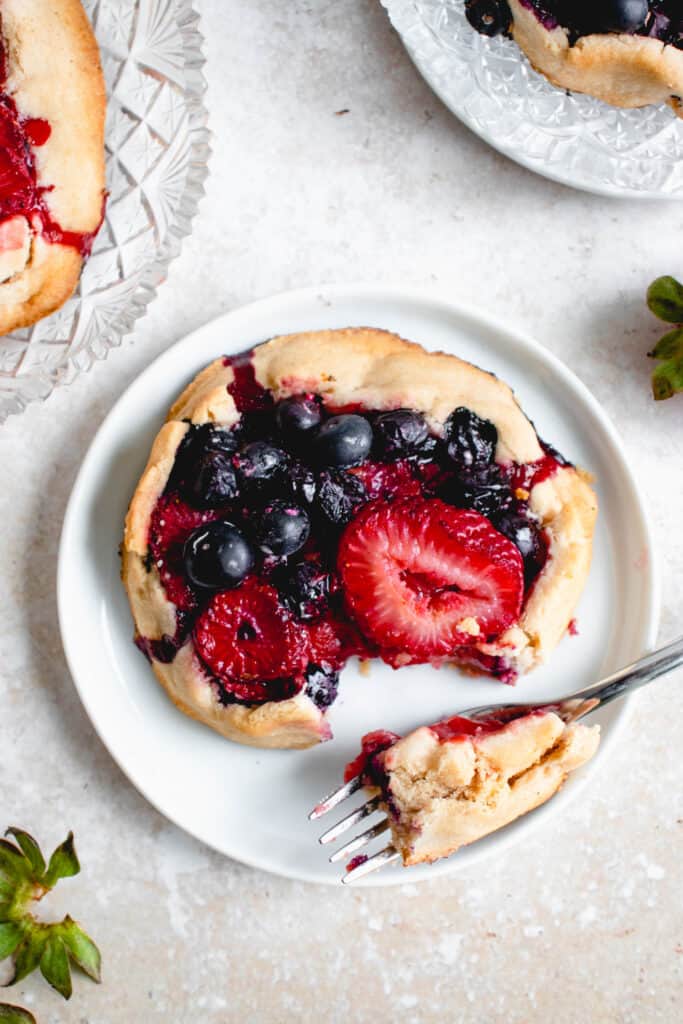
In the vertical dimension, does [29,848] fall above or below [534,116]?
below

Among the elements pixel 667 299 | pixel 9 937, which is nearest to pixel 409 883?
pixel 9 937

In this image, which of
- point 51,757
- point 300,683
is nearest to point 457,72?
point 300,683

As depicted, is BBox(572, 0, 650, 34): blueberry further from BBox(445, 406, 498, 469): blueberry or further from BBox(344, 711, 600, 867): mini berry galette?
BBox(344, 711, 600, 867): mini berry galette

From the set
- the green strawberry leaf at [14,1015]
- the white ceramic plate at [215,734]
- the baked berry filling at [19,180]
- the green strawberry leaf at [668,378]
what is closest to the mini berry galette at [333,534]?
the white ceramic plate at [215,734]

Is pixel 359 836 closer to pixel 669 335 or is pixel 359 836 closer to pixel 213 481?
pixel 213 481

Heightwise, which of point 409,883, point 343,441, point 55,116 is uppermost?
A: point 55,116

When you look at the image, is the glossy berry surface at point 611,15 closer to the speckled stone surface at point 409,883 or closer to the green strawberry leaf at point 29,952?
the speckled stone surface at point 409,883
